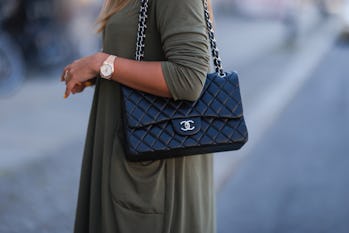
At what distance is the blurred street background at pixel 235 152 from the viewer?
4.26 meters

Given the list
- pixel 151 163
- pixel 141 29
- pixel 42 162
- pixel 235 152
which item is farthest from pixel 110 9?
pixel 235 152

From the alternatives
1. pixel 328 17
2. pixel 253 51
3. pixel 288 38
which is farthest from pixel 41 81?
pixel 328 17

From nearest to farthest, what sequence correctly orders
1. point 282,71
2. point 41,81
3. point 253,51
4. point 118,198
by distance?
point 118,198, point 41,81, point 282,71, point 253,51

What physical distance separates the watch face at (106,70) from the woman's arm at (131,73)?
13 millimetres

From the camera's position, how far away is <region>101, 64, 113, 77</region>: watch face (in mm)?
Result: 1848

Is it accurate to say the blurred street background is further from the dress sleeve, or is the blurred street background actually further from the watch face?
the dress sleeve

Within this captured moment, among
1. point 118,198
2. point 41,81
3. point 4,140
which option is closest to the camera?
point 118,198

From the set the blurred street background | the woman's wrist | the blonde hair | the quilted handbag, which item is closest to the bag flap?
the quilted handbag

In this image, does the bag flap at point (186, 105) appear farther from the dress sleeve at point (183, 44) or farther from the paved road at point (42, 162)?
the paved road at point (42, 162)

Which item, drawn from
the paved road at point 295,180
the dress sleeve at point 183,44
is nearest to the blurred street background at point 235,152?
the paved road at point 295,180

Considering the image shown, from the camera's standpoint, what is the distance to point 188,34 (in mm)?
1758

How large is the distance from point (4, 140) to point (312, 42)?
13.2 meters

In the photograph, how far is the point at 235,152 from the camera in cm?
586

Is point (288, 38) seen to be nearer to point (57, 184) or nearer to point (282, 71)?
point (282, 71)
